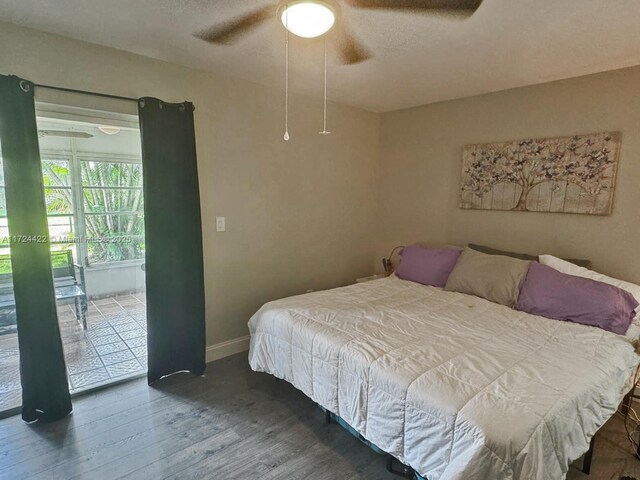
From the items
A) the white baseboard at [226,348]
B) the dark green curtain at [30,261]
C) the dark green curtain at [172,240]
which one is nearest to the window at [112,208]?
the dark green curtain at [172,240]

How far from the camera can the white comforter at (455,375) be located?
1.25 metres

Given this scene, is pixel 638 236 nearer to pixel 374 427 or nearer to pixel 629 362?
pixel 629 362

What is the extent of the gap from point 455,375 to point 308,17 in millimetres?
1671

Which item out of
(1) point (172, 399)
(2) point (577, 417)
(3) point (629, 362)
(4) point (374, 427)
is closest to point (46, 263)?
(1) point (172, 399)

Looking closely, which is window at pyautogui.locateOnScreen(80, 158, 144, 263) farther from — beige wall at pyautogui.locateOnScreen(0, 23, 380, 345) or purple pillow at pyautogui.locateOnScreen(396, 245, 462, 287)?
purple pillow at pyautogui.locateOnScreen(396, 245, 462, 287)

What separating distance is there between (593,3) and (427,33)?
75 centimetres

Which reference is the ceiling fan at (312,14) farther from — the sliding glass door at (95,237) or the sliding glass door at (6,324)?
the sliding glass door at (6,324)

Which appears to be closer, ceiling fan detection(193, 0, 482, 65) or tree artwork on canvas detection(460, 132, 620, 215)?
ceiling fan detection(193, 0, 482, 65)

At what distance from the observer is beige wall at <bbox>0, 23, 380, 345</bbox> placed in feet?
7.07

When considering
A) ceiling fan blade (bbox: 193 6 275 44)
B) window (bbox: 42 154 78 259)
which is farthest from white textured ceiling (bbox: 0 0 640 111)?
window (bbox: 42 154 78 259)

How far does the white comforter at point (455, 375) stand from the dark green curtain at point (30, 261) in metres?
1.21

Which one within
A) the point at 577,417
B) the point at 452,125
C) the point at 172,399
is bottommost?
the point at 172,399

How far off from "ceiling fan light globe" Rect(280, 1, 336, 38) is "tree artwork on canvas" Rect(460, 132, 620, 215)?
2.12 meters

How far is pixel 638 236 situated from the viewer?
2371mm
